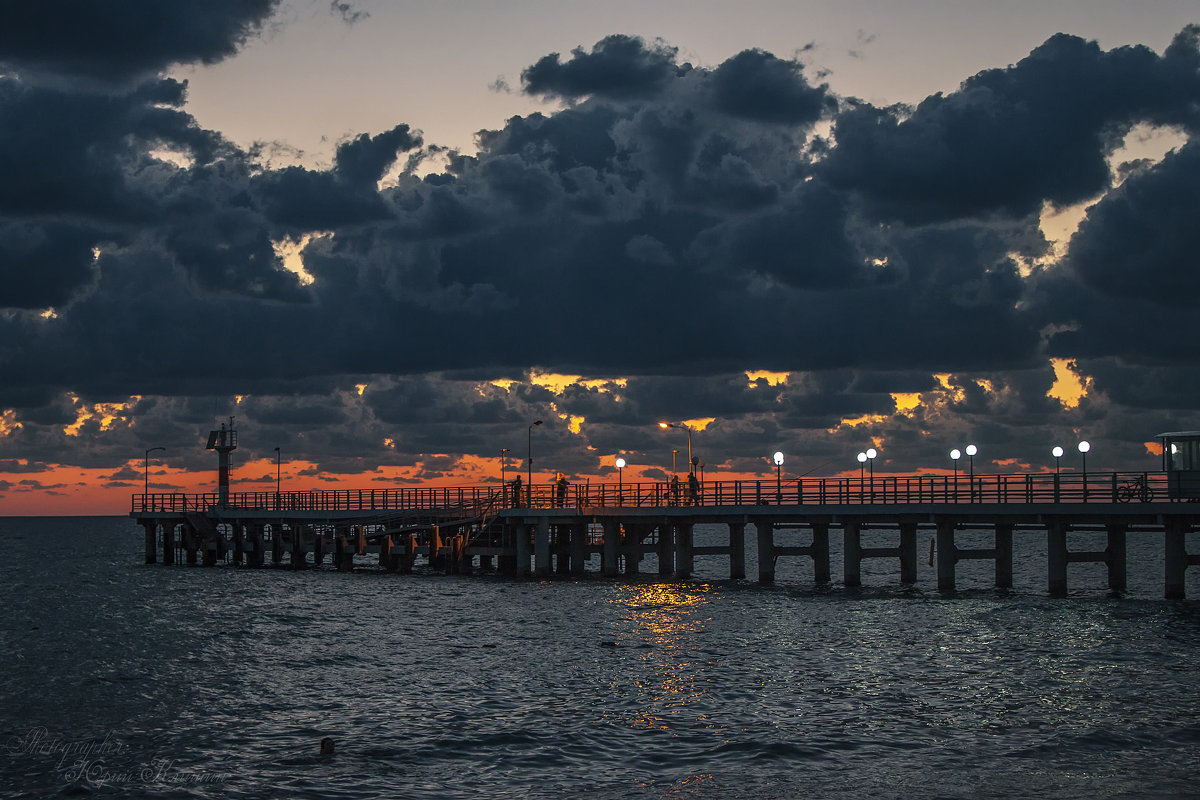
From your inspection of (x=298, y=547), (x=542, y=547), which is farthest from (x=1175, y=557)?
(x=298, y=547)

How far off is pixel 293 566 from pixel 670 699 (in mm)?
54633

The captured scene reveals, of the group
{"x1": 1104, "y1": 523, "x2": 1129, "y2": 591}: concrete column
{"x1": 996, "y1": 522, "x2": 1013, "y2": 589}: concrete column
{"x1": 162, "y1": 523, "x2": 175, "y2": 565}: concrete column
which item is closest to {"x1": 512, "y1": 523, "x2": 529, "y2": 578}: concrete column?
{"x1": 996, "y1": 522, "x2": 1013, "y2": 589}: concrete column

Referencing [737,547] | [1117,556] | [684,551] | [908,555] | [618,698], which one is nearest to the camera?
[618,698]

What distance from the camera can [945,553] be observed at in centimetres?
5384

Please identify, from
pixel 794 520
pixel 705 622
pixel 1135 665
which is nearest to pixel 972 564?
pixel 794 520

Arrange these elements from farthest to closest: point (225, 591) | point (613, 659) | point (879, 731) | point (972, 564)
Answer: point (972, 564)
point (225, 591)
point (613, 659)
point (879, 731)

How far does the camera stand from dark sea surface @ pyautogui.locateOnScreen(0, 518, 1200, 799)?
23.0 m

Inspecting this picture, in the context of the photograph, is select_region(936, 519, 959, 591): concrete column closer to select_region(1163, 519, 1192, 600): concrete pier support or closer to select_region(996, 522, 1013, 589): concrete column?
select_region(996, 522, 1013, 589): concrete column

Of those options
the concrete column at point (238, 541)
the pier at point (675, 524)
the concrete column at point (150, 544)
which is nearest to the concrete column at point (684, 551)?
the pier at point (675, 524)

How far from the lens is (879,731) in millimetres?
26547

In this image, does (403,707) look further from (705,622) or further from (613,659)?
(705,622)

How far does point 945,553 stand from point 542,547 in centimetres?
2289

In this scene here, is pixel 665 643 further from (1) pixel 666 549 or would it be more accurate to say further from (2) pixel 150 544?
(2) pixel 150 544

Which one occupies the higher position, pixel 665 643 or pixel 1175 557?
pixel 1175 557
